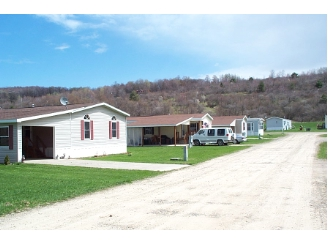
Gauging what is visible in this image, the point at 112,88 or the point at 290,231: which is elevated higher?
Answer: the point at 112,88

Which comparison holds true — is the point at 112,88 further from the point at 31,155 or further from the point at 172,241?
the point at 172,241

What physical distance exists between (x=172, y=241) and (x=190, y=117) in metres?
31.4

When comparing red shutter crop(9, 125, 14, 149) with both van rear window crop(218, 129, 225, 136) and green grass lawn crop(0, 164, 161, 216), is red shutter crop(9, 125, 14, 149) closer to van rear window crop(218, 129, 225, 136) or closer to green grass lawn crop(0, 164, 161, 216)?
green grass lawn crop(0, 164, 161, 216)

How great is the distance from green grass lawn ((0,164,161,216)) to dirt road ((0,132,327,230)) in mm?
555

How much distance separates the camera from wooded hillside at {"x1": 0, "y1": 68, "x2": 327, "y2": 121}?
8719 centimetres

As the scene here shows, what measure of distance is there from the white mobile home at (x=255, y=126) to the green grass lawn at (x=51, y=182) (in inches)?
1695

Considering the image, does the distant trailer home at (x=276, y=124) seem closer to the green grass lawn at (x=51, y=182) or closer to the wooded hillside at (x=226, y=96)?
the wooded hillside at (x=226, y=96)

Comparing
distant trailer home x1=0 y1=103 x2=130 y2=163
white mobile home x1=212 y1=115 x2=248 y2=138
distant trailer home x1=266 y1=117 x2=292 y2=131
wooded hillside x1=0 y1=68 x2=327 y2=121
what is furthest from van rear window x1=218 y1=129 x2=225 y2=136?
distant trailer home x1=266 y1=117 x2=292 y2=131

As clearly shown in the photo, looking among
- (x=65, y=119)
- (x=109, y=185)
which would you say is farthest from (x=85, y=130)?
(x=109, y=185)

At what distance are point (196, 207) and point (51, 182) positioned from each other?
18.1 feet

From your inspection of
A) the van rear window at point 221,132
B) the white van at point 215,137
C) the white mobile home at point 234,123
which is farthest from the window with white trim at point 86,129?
the white mobile home at point 234,123

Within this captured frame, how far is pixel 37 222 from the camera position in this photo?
665cm

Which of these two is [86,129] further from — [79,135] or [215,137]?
[215,137]

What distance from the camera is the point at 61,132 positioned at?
19.9 m
